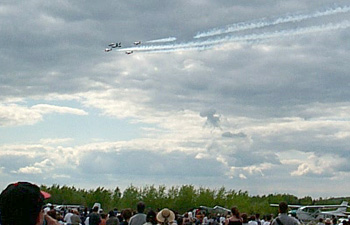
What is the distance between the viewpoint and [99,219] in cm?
1706

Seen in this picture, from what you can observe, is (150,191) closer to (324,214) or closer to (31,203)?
(324,214)

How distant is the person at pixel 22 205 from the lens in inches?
137

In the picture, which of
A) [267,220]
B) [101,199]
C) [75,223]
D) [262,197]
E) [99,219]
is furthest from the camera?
[262,197]

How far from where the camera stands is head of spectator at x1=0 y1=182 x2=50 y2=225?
11.5 feet

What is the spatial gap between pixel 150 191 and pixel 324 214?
54828 mm

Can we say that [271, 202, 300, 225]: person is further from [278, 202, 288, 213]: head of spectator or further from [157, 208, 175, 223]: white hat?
[157, 208, 175, 223]: white hat

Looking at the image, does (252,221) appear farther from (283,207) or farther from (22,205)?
(22,205)

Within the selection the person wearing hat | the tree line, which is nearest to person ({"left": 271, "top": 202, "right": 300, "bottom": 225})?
the person wearing hat

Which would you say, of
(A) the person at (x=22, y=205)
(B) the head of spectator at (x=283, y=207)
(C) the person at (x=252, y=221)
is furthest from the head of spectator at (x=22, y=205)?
(C) the person at (x=252, y=221)

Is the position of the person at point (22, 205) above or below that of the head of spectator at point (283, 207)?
below

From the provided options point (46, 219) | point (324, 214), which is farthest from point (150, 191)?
point (46, 219)

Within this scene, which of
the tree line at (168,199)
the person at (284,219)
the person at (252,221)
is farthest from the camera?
the tree line at (168,199)

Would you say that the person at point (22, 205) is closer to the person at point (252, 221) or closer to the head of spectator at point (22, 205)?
the head of spectator at point (22, 205)

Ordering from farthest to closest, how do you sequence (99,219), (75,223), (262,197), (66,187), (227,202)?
1. (262,197)
2. (66,187)
3. (227,202)
4. (75,223)
5. (99,219)
